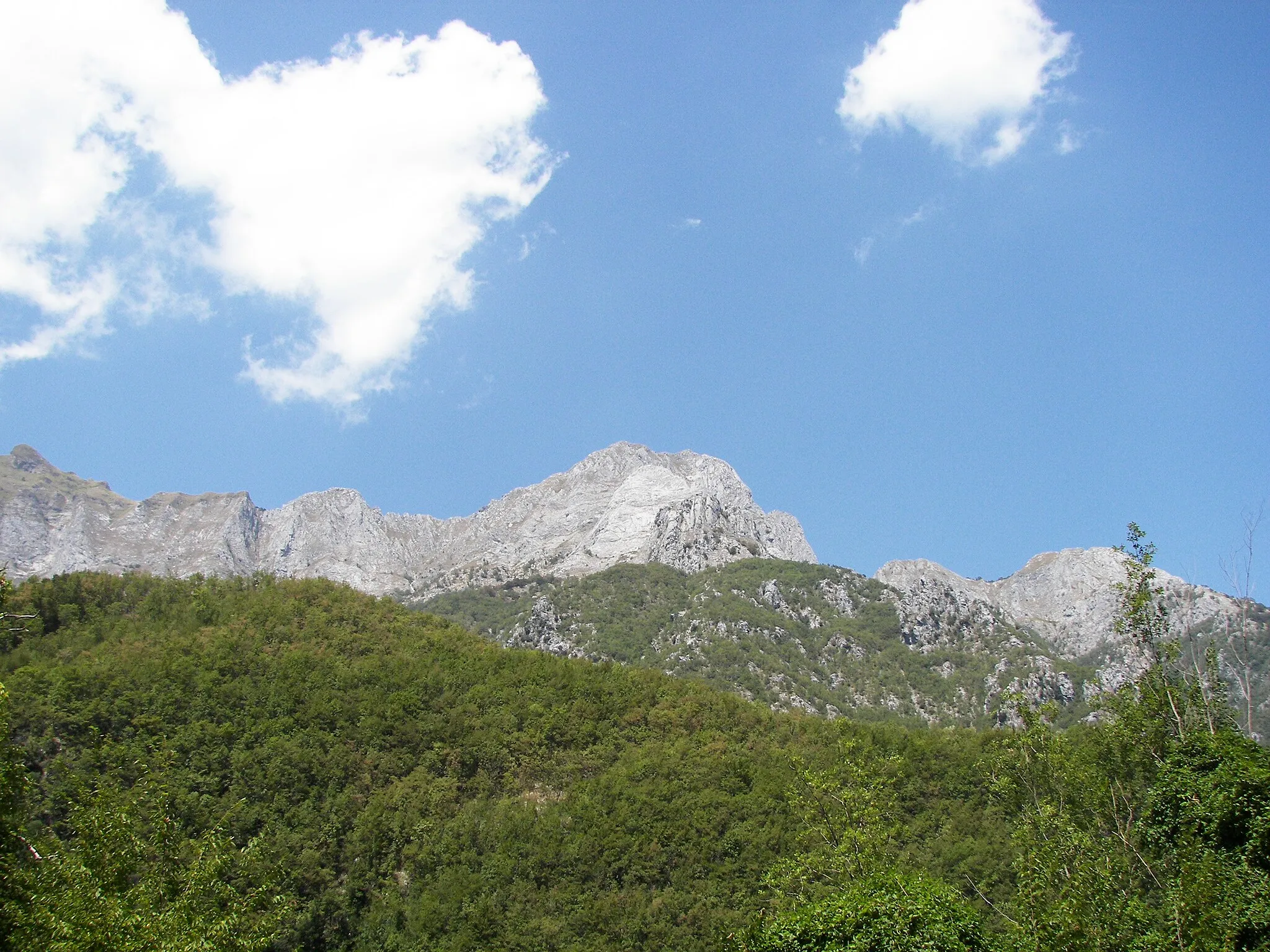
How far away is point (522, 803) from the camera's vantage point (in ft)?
240

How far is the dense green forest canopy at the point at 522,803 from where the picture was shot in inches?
1052

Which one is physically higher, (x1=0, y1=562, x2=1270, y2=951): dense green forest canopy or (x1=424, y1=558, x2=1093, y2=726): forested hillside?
(x1=424, y1=558, x2=1093, y2=726): forested hillside

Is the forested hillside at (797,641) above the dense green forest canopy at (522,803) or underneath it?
above

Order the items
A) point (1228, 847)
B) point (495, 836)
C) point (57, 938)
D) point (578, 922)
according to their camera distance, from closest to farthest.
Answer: point (57, 938)
point (1228, 847)
point (578, 922)
point (495, 836)

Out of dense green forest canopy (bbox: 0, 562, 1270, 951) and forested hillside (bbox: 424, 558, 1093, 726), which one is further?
forested hillside (bbox: 424, 558, 1093, 726)

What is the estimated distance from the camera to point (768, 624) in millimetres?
163125

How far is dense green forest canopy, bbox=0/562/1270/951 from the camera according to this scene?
1052 inches

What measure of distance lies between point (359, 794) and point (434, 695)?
14.2m

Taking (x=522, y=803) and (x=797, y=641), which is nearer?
(x=522, y=803)

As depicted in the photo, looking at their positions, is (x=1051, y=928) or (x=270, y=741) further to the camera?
(x=270, y=741)

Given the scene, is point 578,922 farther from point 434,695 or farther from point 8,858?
point 8,858

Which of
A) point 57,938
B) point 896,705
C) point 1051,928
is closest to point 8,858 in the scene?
point 57,938

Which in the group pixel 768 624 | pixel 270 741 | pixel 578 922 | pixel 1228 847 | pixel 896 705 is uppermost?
pixel 768 624

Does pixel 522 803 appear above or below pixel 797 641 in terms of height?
below
